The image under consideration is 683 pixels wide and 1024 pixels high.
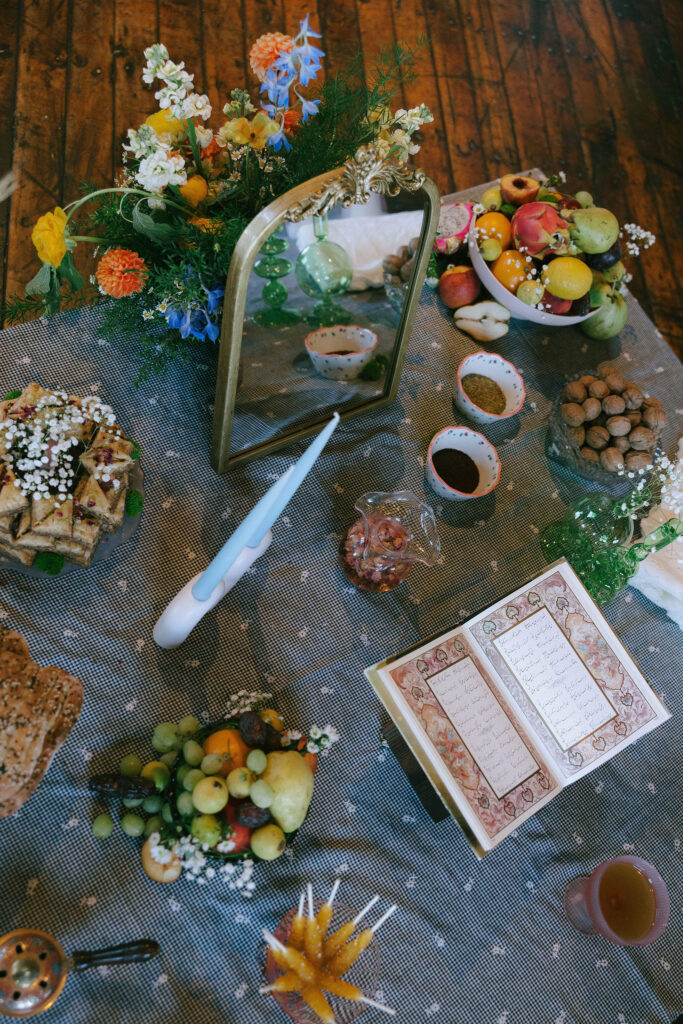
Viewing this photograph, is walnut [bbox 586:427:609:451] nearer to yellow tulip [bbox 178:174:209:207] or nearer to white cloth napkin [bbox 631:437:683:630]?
white cloth napkin [bbox 631:437:683:630]

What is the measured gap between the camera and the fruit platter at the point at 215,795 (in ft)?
3.23

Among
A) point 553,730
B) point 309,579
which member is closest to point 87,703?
point 309,579

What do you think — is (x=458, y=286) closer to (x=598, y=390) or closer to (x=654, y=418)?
(x=598, y=390)

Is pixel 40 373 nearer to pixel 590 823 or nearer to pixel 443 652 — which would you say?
pixel 443 652

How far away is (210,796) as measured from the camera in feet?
3.17

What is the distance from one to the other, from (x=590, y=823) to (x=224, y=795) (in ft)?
2.30

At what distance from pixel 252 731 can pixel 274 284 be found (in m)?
0.72

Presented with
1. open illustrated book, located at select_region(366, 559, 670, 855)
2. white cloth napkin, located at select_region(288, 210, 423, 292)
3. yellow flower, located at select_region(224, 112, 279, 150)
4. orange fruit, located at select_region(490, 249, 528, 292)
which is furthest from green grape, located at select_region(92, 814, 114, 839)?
orange fruit, located at select_region(490, 249, 528, 292)

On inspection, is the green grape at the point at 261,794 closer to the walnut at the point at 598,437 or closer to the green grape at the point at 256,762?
the green grape at the point at 256,762

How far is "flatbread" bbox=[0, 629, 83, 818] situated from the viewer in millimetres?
964

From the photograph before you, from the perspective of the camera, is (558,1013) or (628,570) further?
(628,570)

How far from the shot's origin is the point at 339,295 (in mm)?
1314

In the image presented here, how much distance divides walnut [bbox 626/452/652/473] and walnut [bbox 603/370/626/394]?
0.48 ft

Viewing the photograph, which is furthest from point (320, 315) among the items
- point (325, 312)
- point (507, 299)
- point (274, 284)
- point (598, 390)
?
point (598, 390)
